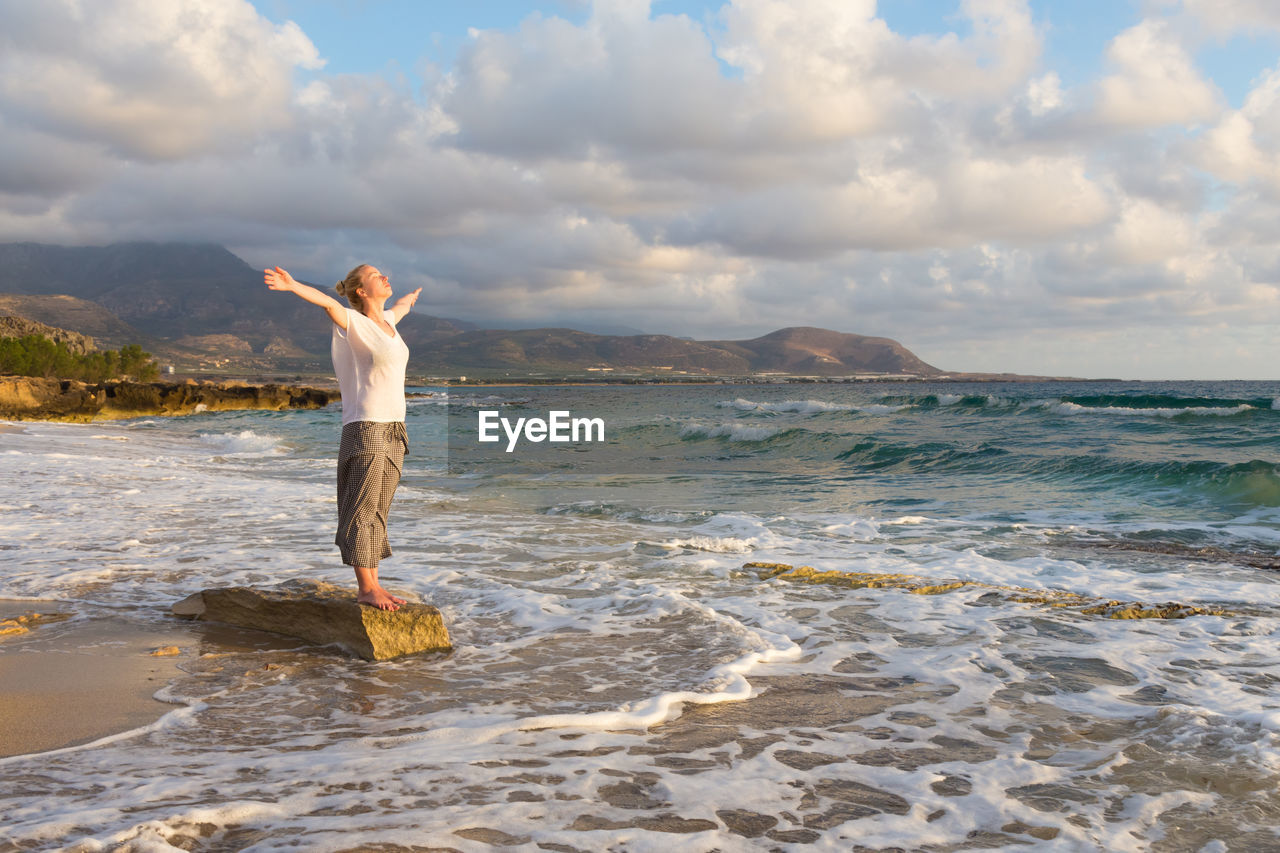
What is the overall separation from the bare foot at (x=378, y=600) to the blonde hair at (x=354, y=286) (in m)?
1.76

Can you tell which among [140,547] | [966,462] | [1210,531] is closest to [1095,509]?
[1210,531]

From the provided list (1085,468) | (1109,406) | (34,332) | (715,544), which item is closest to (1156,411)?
(1109,406)

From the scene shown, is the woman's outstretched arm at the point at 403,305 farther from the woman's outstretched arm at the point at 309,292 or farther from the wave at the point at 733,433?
the wave at the point at 733,433

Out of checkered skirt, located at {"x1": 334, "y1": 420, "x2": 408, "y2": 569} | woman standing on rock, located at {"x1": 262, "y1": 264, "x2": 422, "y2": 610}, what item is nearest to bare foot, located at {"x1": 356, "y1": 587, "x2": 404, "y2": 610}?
woman standing on rock, located at {"x1": 262, "y1": 264, "x2": 422, "y2": 610}

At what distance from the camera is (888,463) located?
21.0 m

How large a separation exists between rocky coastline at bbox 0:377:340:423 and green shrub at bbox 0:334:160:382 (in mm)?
18474

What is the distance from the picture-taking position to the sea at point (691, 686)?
2.92 m

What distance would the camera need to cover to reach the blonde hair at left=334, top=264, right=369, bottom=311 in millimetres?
4941

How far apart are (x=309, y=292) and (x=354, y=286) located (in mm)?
530

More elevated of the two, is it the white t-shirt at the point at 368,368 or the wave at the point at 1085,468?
the white t-shirt at the point at 368,368

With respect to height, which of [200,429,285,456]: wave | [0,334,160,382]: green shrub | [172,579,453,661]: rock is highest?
[0,334,160,382]: green shrub

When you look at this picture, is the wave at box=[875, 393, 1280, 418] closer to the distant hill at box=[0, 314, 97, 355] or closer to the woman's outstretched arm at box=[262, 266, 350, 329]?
the woman's outstretched arm at box=[262, 266, 350, 329]

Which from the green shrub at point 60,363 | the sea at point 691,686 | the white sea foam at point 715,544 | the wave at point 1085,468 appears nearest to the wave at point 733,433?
the wave at point 1085,468

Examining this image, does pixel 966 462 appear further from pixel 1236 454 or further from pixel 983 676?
pixel 983 676
